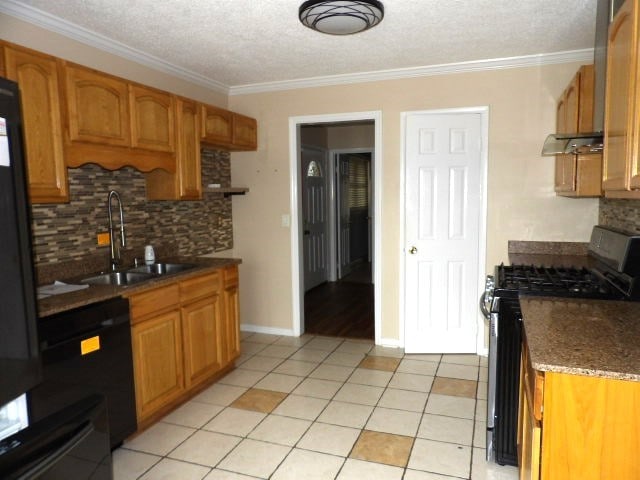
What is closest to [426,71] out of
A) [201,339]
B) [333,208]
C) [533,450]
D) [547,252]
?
[547,252]

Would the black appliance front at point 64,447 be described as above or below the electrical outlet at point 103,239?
below

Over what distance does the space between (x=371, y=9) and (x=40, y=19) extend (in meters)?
1.87

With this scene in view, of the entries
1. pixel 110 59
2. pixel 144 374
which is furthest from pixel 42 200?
pixel 110 59

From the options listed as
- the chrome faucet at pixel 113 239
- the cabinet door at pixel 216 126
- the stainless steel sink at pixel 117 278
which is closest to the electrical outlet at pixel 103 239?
the chrome faucet at pixel 113 239

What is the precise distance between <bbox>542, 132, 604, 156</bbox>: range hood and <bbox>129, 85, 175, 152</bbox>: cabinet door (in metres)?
2.34

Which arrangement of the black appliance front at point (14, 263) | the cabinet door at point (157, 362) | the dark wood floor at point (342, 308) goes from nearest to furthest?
1. the black appliance front at point (14, 263)
2. the cabinet door at point (157, 362)
3. the dark wood floor at point (342, 308)

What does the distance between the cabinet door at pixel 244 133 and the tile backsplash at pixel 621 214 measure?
290 cm

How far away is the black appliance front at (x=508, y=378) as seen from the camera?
7.21 ft

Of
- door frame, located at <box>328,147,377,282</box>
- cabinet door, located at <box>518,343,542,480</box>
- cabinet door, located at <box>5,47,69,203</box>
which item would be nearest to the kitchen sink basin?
cabinet door, located at <box>5,47,69,203</box>

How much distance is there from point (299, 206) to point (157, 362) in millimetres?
2105

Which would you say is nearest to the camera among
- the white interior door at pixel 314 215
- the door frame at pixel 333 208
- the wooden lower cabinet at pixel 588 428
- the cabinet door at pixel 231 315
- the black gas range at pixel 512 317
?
the wooden lower cabinet at pixel 588 428

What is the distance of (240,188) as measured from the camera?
4234 millimetres

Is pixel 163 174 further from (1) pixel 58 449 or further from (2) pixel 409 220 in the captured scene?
(1) pixel 58 449

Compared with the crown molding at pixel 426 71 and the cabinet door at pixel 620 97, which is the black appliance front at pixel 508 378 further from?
the crown molding at pixel 426 71
